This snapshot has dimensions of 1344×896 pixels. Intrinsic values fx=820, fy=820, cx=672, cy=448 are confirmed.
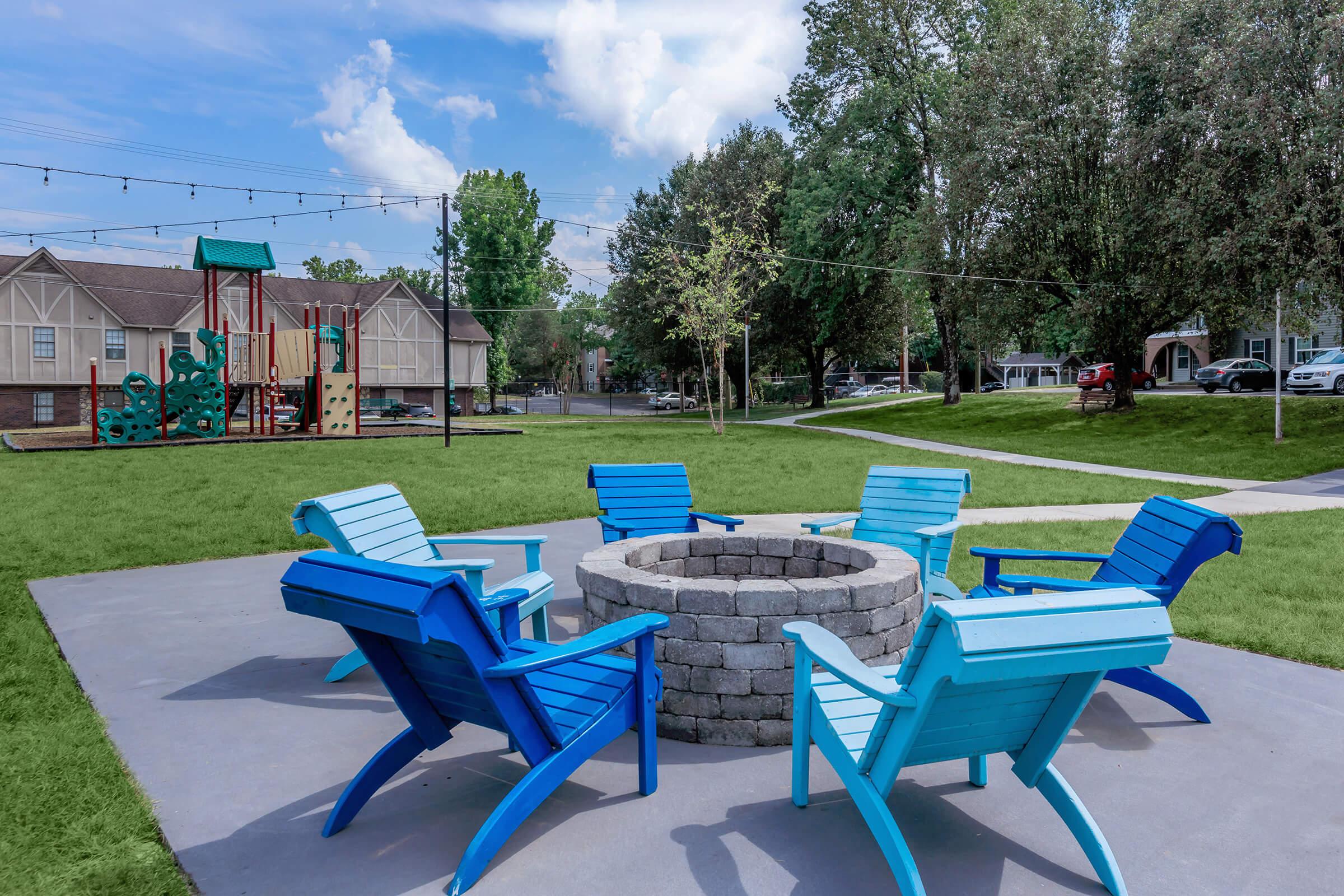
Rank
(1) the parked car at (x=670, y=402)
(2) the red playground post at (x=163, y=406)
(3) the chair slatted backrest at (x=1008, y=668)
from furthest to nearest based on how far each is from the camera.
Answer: (1) the parked car at (x=670, y=402) < (2) the red playground post at (x=163, y=406) < (3) the chair slatted backrest at (x=1008, y=668)

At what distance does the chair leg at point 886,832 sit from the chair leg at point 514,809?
984 millimetres

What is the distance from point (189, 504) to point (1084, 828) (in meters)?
11.6

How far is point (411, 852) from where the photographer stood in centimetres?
297

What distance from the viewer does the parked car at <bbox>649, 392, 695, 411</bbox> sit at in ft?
187

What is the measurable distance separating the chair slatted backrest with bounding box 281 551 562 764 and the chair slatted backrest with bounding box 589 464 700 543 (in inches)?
145

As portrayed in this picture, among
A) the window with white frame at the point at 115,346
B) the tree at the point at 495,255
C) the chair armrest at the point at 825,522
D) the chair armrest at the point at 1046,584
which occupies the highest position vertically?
the tree at the point at 495,255

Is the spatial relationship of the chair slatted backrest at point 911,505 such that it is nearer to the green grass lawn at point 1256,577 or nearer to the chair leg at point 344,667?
the green grass lawn at point 1256,577

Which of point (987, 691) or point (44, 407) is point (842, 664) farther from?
point (44, 407)

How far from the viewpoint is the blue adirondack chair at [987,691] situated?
87.8 inches

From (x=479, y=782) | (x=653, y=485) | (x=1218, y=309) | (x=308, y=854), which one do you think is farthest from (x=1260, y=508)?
(x=1218, y=309)

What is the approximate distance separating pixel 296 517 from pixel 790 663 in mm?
2819

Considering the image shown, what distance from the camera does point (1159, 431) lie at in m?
23.4

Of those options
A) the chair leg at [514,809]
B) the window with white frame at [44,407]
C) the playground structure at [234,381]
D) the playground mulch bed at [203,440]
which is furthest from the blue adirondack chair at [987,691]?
the window with white frame at [44,407]

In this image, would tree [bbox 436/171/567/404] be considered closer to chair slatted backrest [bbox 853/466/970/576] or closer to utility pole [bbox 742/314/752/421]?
utility pole [bbox 742/314/752/421]
